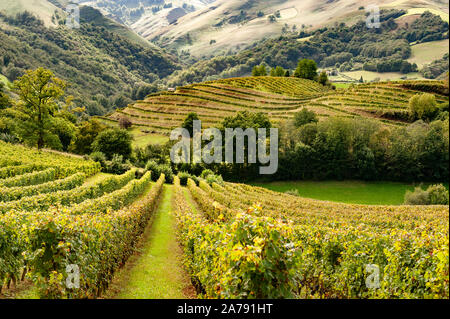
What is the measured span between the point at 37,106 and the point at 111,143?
42.1 ft

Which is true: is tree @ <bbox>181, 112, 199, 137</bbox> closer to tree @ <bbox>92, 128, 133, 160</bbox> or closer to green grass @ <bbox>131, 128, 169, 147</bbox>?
green grass @ <bbox>131, 128, 169, 147</bbox>

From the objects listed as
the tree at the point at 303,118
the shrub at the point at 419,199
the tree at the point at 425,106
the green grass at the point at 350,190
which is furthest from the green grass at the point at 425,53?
the shrub at the point at 419,199

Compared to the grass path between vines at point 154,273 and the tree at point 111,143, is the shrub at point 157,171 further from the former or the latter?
the grass path between vines at point 154,273

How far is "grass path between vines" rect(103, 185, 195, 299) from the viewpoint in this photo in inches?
386

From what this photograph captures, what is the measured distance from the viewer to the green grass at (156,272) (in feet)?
32.1

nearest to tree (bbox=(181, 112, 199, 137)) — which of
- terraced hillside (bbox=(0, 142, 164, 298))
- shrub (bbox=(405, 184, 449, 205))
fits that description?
shrub (bbox=(405, 184, 449, 205))

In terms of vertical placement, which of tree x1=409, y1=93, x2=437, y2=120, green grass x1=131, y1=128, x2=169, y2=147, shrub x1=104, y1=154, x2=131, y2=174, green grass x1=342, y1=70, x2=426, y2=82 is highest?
green grass x1=342, y1=70, x2=426, y2=82

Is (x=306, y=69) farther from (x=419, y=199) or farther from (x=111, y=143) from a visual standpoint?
(x=111, y=143)

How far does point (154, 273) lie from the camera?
1186 cm

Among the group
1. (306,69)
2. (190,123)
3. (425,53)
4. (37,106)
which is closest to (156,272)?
(37,106)

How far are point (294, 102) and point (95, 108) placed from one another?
98.1 metres

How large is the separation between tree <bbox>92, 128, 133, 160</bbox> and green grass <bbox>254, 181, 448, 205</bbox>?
23043mm

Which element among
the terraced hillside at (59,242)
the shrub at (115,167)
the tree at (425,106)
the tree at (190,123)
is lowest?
the terraced hillside at (59,242)

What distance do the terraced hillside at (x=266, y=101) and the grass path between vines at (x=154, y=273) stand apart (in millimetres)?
64041
